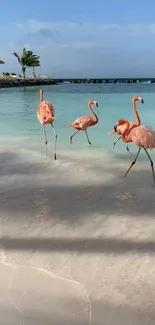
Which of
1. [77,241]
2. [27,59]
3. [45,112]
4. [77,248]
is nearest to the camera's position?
[77,248]

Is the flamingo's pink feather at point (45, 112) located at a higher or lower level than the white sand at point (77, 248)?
higher

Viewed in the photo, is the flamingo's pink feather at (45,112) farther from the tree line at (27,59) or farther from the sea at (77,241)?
the tree line at (27,59)

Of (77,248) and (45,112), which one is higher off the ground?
(45,112)

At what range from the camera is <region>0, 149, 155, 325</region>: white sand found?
2.70 metres

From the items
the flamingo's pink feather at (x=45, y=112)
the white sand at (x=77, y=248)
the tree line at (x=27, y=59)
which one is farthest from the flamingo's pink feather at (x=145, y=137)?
the tree line at (x=27, y=59)

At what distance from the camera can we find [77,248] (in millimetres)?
3564

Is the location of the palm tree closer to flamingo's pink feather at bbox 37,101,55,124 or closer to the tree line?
the tree line

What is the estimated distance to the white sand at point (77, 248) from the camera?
8.86ft

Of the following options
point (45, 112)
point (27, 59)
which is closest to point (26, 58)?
point (27, 59)

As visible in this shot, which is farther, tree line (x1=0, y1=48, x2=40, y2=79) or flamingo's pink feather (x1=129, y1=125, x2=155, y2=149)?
tree line (x1=0, y1=48, x2=40, y2=79)

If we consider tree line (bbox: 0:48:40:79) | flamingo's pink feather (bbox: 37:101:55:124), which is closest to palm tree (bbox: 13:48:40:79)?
tree line (bbox: 0:48:40:79)

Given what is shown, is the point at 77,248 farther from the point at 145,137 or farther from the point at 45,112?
the point at 45,112

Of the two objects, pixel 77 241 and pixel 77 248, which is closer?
pixel 77 248

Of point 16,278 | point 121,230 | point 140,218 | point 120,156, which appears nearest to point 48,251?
point 16,278
